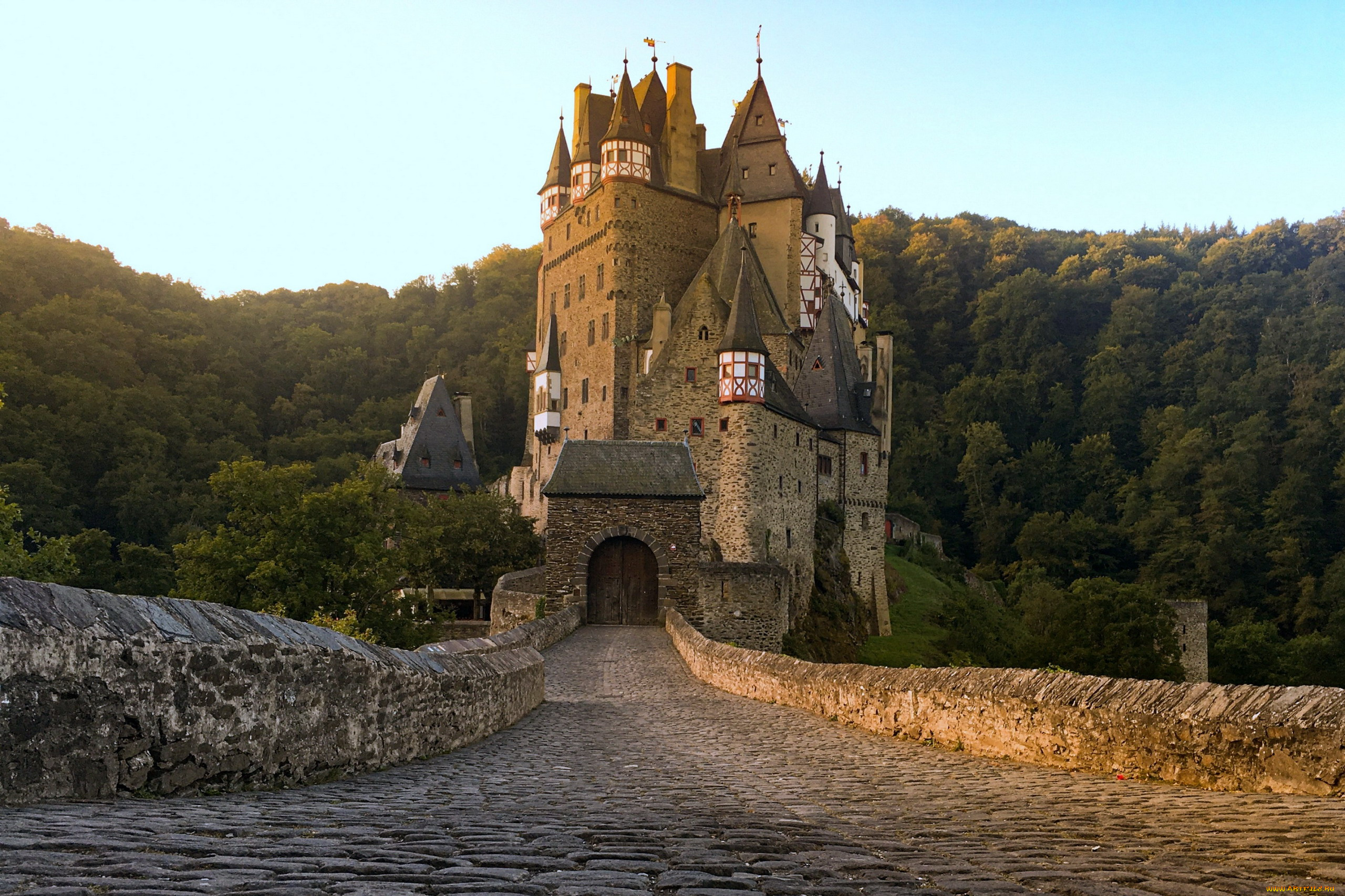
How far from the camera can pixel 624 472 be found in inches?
1187

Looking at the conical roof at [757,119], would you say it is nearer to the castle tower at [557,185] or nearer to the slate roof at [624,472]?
the castle tower at [557,185]

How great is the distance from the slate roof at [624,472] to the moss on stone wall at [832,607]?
10.5 metres

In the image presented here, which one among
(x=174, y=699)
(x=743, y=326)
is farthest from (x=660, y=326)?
(x=174, y=699)

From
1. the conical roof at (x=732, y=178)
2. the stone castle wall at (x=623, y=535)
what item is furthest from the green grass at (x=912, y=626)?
the conical roof at (x=732, y=178)

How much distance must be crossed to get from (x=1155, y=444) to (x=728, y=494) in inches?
1860

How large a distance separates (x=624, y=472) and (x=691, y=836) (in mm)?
25089

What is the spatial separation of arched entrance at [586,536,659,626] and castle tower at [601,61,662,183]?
29.3 m

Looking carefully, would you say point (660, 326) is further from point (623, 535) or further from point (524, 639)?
point (524, 639)

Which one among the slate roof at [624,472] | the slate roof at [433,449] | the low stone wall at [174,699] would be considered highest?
the slate roof at [433,449]

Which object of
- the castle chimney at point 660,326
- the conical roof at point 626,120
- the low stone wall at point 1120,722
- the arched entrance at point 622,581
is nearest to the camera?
the low stone wall at point 1120,722

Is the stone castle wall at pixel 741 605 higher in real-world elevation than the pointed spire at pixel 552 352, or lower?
lower

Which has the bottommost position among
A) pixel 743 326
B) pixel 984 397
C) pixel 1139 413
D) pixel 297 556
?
pixel 297 556

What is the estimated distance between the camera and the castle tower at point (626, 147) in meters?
54.4

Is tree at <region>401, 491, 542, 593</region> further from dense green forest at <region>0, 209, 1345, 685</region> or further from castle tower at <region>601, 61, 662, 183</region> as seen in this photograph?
castle tower at <region>601, 61, 662, 183</region>
